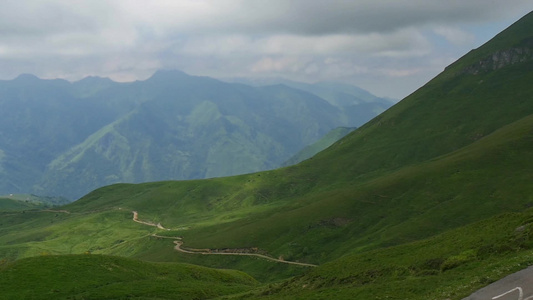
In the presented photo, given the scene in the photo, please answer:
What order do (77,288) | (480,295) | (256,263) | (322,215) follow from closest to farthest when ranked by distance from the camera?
(480,295)
(77,288)
(256,263)
(322,215)

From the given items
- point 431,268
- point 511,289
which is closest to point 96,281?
point 431,268

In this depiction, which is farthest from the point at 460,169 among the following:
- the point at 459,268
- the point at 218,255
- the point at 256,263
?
the point at 459,268

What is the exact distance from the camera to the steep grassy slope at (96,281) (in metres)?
74.7

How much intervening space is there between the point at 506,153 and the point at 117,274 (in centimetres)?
17202

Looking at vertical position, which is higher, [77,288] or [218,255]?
[77,288]

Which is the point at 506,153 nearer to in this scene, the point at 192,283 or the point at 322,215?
the point at 322,215

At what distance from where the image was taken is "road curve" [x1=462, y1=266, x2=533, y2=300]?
38.9m

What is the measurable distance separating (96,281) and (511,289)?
69.1 m

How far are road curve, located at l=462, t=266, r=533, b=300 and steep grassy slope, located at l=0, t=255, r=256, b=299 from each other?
2083 inches

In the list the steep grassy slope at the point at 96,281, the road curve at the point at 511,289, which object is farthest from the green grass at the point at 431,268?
the steep grassy slope at the point at 96,281

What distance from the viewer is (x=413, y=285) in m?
53.7

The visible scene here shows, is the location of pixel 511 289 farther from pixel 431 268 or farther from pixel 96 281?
pixel 96 281

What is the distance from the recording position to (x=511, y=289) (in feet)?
133

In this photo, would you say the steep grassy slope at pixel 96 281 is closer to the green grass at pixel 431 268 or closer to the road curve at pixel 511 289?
the green grass at pixel 431 268
